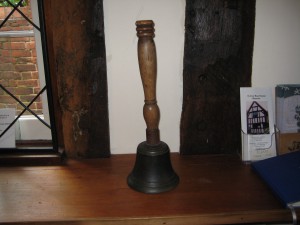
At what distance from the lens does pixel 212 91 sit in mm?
906

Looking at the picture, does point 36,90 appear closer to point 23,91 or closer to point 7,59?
point 23,91

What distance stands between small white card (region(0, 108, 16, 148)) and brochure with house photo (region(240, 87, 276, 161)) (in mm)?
817

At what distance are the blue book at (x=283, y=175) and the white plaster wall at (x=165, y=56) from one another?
0.27 m

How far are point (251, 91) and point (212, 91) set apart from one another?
0.13 meters

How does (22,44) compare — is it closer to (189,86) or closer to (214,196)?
(189,86)

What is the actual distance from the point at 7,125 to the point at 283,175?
0.94 metres

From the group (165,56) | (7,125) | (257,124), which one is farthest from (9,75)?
(257,124)

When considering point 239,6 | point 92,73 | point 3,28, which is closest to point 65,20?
point 92,73

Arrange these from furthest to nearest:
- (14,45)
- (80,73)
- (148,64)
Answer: (14,45)
(80,73)
(148,64)

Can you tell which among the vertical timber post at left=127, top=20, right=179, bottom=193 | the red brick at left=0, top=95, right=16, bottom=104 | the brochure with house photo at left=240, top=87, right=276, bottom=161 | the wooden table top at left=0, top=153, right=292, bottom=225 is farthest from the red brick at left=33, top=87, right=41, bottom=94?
the brochure with house photo at left=240, top=87, right=276, bottom=161

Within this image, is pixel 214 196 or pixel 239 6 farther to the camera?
pixel 239 6

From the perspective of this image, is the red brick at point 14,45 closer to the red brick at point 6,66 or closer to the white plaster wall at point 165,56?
the red brick at point 6,66

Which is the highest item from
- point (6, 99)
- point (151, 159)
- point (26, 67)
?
point (26, 67)

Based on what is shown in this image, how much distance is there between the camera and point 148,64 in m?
0.67
